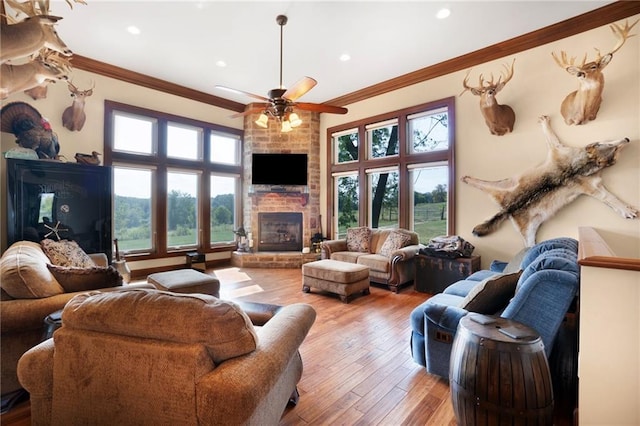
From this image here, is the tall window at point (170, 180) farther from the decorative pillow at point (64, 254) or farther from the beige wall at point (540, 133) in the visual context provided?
the beige wall at point (540, 133)

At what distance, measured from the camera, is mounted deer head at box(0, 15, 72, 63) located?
121cm

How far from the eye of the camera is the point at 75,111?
14.1 ft

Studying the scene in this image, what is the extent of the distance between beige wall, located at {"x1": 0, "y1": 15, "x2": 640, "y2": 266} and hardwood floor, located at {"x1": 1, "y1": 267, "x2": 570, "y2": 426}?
1.97 metres

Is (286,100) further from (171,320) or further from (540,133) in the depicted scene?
(540,133)

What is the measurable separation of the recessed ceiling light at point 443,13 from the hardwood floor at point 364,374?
362cm

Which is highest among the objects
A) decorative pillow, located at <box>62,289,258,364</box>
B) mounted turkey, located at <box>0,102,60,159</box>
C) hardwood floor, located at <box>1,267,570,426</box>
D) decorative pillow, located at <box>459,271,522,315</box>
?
mounted turkey, located at <box>0,102,60,159</box>

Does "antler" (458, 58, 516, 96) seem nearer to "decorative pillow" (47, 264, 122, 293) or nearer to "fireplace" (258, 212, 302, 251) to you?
"fireplace" (258, 212, 302, 251)

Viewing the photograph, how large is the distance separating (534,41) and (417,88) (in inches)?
65.8

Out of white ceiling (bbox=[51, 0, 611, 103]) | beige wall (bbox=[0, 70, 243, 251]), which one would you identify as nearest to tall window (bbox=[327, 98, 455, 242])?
white ceiling (bbox=[51, 0, 611, 103])

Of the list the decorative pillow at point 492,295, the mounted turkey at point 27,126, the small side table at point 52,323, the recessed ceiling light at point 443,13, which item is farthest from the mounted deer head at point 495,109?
the mounted turkey at point 27,126

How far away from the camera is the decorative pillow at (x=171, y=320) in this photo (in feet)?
3.39

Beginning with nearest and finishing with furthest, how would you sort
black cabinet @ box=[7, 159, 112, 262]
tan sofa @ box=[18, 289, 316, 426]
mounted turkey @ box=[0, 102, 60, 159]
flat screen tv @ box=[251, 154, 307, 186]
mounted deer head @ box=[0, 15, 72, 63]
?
tan sofa @ box=[18, 289, 316, 426]
mounted deer head @ box=[0, 15, 72, 63]
black cabinet @ box=[7, 159, 112, 262]
mounted turkey @ box=[0, 102, 60, 159]
flat screen tv @ box=[251, 154, 307, 186]

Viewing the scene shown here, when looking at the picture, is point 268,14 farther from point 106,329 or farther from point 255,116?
point 106,329

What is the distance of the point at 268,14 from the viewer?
337cm
